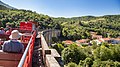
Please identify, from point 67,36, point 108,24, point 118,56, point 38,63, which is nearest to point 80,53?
point 118,56

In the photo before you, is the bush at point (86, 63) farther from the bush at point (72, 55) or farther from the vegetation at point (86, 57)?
the bush at point (72, 55)

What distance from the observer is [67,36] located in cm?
11350

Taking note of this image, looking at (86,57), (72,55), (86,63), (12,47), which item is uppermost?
(12,47)

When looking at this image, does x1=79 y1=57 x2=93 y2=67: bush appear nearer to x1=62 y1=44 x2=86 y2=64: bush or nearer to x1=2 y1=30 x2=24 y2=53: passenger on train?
x1=62 y1=44 x2=86 y2=64: bush

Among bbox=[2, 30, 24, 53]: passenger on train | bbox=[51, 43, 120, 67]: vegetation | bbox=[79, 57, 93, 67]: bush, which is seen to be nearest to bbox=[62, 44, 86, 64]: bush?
bbox=[51, 43, 120, 67]: vegetation

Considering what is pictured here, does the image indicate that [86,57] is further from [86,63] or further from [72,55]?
[86,63]

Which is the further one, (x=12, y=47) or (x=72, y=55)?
(x=72, y=55)

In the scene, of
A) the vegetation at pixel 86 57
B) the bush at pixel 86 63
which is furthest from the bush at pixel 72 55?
the bush at pixel 86 63

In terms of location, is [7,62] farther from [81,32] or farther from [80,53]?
[81,32]

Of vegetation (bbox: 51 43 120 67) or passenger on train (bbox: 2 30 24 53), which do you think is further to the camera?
vegetation (bbox: 51 43 120 67)

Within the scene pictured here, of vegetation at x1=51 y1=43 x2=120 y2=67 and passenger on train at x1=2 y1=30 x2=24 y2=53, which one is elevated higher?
passenger on train at x1=2 y1=30 x2=24 y2=53

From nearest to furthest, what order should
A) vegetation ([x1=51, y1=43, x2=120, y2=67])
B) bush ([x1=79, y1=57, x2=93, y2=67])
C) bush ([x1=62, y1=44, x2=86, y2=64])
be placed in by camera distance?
vegetation ([x1=51, y1=43, x2=120, y2=67]) → bush ([x1=79, y1=57, x2=93, y2=67]) → bush ([x1=62, y1=44, x2=86, y2=64])

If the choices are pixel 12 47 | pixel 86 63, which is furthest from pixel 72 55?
pixel 12 47

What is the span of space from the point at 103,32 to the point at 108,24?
34453 mm
